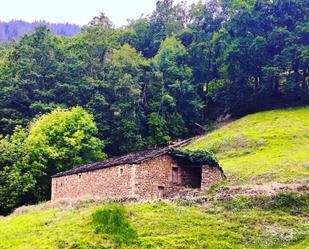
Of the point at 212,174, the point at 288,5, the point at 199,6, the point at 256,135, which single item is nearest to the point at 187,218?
the point at 212,174

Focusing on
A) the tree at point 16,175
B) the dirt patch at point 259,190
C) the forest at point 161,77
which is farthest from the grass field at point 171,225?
the forest at point 161,77

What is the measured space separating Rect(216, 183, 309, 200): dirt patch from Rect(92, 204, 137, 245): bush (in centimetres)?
941

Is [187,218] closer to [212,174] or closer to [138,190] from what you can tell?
[138,190]

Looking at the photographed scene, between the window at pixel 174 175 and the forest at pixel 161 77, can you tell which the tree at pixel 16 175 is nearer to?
the forest at pixel 161 77

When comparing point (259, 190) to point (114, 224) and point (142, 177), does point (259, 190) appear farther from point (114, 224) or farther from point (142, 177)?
point (114, 224)

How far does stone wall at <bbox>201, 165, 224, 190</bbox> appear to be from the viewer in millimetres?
49312

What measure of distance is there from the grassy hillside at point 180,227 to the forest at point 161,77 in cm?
3277

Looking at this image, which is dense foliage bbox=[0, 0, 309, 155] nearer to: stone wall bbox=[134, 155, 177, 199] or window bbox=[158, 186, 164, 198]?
stone wall bbox=[134, 155, 177, 199]

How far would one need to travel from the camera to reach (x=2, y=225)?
138 feet

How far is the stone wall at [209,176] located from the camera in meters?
49.3

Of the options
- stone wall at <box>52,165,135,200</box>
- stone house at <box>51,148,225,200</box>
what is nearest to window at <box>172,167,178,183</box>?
stone house at <box>51,148,225,200</box>

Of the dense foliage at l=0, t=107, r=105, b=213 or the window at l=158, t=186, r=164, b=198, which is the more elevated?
the dense foliage at l=0, t=107, r=105, b=213

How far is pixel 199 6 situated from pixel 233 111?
26.8 m

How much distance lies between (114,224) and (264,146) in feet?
115
